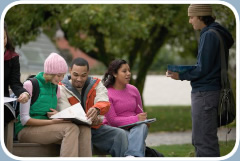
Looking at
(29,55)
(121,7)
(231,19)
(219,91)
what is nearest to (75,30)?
(121,7)

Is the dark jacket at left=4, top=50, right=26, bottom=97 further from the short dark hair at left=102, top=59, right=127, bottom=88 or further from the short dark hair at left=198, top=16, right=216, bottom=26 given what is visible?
the short dark hair at left=198, top=16, right=216, bottom=26

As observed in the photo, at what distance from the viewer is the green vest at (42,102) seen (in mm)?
5582

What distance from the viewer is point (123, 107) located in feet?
20.2

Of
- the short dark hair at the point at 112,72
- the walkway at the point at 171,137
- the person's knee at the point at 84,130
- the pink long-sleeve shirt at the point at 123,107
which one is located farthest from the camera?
the walkway at the point at 171,137

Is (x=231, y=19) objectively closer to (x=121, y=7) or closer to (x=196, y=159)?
(x=196, y=159)

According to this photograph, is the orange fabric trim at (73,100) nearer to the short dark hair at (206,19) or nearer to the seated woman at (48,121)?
the seated woman at (48,121)

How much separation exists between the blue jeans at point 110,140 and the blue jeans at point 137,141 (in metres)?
0.07

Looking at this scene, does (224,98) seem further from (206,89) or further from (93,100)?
(93,100)

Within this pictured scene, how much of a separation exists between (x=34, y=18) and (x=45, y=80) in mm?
7946

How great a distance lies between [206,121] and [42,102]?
69.1 inches

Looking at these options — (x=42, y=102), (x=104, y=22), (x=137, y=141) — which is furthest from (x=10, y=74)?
(x=104, y=22)

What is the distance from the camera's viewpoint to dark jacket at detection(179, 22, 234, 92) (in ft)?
17.8

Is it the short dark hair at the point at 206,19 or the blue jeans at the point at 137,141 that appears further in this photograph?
the blue jeans at the point at 137,141

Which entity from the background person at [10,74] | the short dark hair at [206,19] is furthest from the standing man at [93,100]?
the short dark hair at [206,19]
